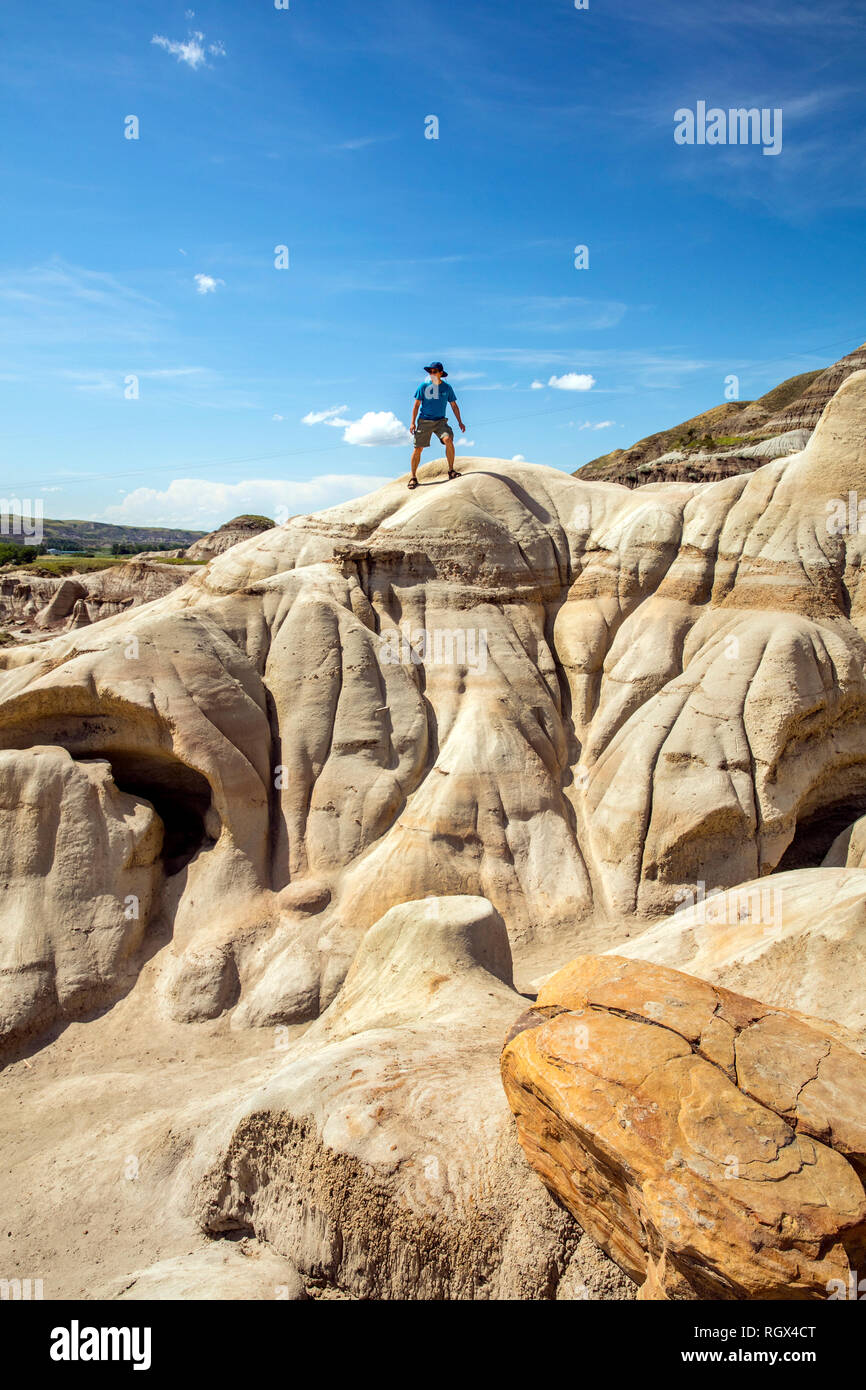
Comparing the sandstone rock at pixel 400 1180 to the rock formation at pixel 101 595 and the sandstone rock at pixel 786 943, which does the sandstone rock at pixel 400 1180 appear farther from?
the rock formation at pixel 101 595

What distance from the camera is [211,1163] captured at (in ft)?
18.9

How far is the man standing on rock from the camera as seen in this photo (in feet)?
43.6

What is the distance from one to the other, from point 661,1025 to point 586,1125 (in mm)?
711

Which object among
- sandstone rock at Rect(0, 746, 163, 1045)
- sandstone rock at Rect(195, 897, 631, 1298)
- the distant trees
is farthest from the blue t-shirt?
the distant trees

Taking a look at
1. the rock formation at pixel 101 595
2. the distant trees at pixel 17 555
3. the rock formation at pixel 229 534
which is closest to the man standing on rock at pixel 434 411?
the rock formation at pixel 101 595

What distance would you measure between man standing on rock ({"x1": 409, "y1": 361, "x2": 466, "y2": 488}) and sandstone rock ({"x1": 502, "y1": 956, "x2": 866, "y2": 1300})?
→ 10.8 meters

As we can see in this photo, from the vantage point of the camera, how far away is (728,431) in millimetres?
53469

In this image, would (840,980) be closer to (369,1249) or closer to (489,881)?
(369,1249)

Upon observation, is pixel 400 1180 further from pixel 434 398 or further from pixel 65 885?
pixel 434 398

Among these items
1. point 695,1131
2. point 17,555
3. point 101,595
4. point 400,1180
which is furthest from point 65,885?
point 17,555

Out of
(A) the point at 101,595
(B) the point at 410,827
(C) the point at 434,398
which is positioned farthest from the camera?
(A) the point at 101,595

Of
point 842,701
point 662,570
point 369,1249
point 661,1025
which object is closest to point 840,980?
point 661,1025

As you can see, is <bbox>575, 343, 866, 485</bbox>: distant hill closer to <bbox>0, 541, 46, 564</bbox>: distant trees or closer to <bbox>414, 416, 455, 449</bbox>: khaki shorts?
<bbox>414, 416, 455, 449</bbox>: khaki shorts

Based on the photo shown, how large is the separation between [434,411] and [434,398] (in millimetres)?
208
